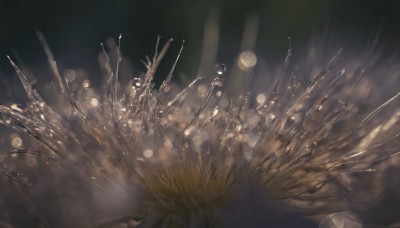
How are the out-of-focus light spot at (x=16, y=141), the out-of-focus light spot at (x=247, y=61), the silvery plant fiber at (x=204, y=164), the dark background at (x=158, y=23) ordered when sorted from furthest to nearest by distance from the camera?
the dark background at (x=158, y=23) → the out-of-focus light spot at (x=247, y=61) → the out-of-focus light spot at (x=16, y=141) → the silvery plant fiber at (x=204, y=164)

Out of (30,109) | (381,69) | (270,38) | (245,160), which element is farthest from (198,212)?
(270,38)

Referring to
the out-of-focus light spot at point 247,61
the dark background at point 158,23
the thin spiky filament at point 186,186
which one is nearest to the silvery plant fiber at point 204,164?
the thin spiky filament at point 186,186

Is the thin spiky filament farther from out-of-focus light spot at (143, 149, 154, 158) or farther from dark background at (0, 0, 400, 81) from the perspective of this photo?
dark background at (0, 0, 400, 81)

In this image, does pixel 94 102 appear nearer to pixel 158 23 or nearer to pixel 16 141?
pixel 16 141

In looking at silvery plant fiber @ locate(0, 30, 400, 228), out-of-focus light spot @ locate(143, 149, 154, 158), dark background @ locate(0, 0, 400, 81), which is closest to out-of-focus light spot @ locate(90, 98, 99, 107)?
silvery plant fiber @ locate(0, 30, 400, 228)

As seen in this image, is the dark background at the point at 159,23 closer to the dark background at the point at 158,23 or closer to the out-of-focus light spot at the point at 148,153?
the dark background at the point at 158,23
